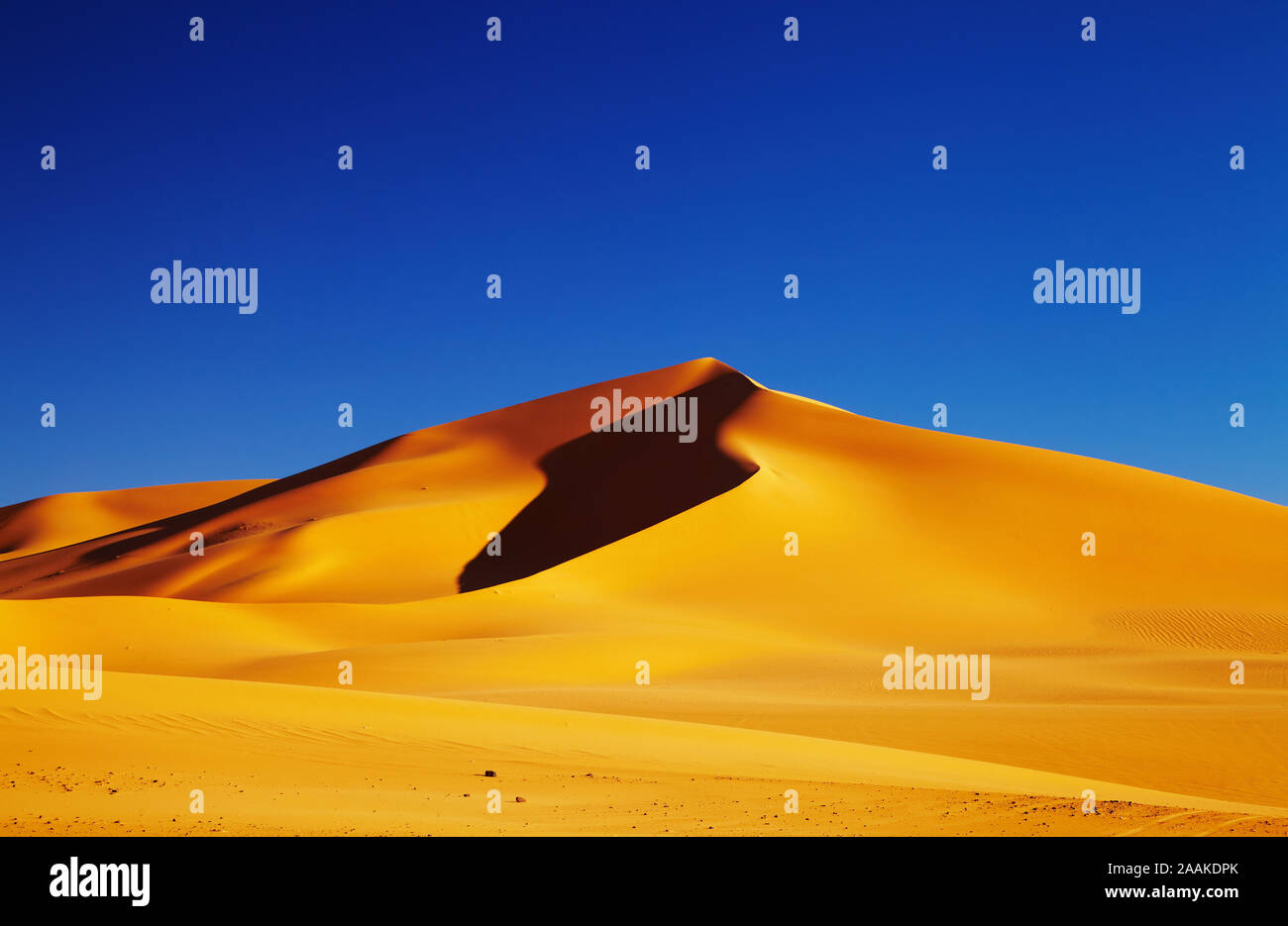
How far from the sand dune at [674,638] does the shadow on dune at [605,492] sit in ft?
0.77

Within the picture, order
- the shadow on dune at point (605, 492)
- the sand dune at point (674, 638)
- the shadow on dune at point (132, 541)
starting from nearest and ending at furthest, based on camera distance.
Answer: the sand dune at point (674, 638)
the shadow on dune at point (605, 492)
the shadow on dune at point (132, 541)

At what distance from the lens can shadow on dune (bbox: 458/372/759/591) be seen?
43.6m

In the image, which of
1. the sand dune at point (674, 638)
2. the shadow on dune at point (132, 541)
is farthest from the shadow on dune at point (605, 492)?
the shadow on dune at point (132, 541)

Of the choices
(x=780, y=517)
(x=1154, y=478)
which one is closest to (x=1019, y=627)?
(x=780, y=517)

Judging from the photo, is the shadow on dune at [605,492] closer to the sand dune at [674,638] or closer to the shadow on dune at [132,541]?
the sand dune at [674,638]

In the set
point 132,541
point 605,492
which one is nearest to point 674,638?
point 605,492

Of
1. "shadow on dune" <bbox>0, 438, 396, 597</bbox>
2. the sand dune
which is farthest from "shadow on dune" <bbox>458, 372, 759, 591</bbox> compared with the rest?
"shadow on dune" <bbox>0, 438, 396, 597</bbox>

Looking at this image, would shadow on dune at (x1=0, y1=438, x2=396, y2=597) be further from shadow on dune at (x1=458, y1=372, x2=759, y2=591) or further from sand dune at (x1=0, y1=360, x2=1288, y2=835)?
shadow on dune at (x1=458, y1=372, x2=759, y2=591)

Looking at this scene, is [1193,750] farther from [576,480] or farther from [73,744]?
[576,480]

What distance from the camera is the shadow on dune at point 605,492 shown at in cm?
4356

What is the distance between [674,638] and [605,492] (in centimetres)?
2164

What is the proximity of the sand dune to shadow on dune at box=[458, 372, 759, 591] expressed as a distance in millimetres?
234
